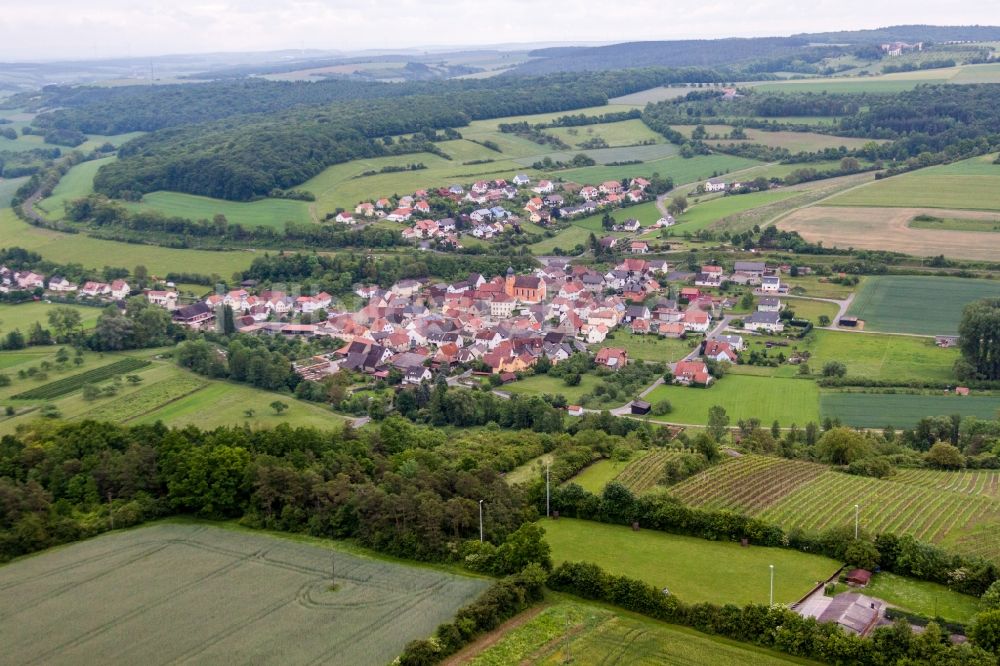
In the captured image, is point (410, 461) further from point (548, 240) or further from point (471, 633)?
point (548, 240)

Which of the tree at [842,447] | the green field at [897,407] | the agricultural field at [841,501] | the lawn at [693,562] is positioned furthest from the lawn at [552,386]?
the lawn at [693,562]

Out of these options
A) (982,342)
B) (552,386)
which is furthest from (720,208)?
(552,386)

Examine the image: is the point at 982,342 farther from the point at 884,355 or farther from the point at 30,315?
the point at 30,315

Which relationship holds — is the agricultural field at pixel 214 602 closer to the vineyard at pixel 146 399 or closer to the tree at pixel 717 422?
the vineyard at pixel 146 399

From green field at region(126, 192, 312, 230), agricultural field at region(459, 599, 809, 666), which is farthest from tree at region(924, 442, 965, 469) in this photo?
green field at region(126, 192, 312, 230)

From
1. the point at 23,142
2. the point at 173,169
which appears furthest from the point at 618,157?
the point at 23,142
